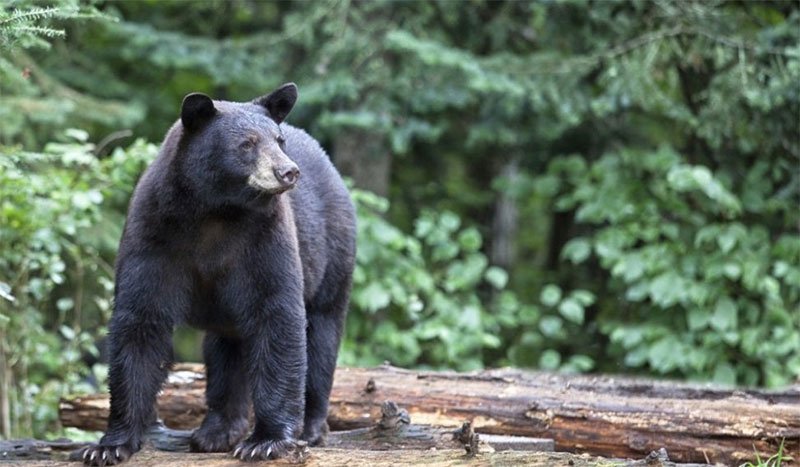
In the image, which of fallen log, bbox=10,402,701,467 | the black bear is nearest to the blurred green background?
fallen log, bbox=10,402,701,467

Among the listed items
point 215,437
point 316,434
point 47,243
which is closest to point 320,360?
point 316,434

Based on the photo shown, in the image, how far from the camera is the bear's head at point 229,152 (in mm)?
4723

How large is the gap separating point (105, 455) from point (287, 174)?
1.52 metres

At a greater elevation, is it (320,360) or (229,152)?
(229,152)

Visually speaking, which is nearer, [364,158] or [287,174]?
[287,174]

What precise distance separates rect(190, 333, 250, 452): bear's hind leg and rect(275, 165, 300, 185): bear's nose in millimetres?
1316

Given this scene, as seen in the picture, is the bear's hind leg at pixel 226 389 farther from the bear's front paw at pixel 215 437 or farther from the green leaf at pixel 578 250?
the green leaf at pixel 578 250

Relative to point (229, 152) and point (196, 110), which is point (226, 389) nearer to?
point (229, 152)

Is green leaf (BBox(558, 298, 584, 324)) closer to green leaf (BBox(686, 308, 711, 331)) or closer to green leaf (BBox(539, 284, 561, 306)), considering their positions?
green leaf (BBox(539, 284, 561, 306))

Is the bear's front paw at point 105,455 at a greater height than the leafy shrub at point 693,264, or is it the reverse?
the leafy shrub at point 693,264

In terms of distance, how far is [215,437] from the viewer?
217 inches

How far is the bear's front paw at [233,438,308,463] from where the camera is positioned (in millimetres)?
4750

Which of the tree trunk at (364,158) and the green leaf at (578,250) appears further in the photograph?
the tree trunk at (364,158)

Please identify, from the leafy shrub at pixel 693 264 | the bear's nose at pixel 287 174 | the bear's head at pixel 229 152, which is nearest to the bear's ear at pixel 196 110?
the bear's head at pixel 229 152
